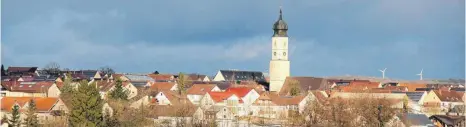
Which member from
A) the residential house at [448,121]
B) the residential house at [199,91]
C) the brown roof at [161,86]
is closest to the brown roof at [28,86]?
the brown roof at [161,86]

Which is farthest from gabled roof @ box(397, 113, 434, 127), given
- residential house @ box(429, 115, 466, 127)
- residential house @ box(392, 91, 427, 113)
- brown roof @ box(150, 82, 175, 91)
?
brown roof @ box(150, 82, 175, 91)

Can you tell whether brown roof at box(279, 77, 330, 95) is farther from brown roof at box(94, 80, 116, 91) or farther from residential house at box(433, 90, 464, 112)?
brown roof at box(94, 80, 116, 91)

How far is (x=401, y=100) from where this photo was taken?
205 ft

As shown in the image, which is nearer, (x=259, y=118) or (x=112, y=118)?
(x=112, y=118)

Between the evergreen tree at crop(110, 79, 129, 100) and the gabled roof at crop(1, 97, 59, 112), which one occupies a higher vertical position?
the evergreen tree at crop(110, 79, 129, 100)

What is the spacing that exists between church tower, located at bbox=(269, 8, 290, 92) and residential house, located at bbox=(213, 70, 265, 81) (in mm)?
18796

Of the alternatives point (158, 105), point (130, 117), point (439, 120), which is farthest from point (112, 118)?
point (439, 120)

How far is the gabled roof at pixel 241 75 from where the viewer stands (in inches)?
3676

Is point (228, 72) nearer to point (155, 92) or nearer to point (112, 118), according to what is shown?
point (155, 92)

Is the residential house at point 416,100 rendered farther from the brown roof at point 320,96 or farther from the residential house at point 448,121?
the residential house at point 448,121

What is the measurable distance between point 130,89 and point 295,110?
14351mm

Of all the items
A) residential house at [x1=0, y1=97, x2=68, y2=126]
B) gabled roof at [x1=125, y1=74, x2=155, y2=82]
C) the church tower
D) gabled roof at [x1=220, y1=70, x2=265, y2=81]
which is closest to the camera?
residential house at [x1=0, y1=97, x2=68, y2=126]

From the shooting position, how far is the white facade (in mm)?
73500

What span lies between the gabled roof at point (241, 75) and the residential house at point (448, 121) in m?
38.9
